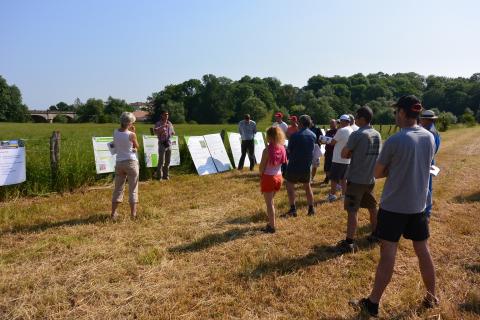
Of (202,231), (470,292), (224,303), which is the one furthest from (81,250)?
(470,292)

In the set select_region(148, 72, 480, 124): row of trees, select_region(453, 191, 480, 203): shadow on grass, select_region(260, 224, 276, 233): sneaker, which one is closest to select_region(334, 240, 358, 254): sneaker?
select_region(260, 224, 276, 233): sneaker

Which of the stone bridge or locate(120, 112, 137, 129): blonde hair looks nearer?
locate(120, 112, 137, 129): blonde hair

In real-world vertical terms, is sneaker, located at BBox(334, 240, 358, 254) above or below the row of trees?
below

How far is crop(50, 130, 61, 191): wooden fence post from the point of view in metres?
8.81

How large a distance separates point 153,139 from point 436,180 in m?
8.53

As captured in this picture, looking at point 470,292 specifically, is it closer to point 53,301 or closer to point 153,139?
point 53,301

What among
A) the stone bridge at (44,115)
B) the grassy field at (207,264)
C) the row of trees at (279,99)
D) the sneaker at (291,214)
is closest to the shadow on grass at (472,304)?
the grassy field at (207,264)

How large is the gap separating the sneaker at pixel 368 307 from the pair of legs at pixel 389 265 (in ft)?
0.19

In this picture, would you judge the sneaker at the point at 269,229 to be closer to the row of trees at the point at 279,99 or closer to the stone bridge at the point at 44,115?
the row of trees at the point at 279,99

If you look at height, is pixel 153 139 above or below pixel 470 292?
above

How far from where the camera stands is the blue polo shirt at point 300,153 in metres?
6.32

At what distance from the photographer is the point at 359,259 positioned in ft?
16.0

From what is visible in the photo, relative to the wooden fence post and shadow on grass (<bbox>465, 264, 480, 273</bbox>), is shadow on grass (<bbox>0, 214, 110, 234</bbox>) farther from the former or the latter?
shadow on grass (<bbox>465, 264, 480, 273</bbox>)

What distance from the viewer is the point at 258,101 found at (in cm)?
8025
